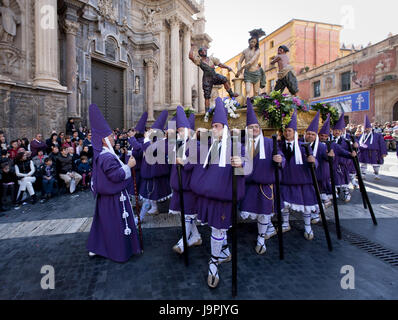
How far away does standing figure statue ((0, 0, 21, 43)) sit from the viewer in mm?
9039

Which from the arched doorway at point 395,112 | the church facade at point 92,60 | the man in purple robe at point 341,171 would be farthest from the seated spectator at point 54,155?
the arched doorway at point 395,112

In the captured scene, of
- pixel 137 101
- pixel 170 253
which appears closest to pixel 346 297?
pixel 170 253

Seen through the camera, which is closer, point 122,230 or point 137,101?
point 122,230

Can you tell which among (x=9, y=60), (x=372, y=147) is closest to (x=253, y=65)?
(x=372, y=147)

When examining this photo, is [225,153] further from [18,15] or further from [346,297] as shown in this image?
[18,15]

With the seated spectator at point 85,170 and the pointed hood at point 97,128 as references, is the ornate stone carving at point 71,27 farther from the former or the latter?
the pointed hood at point 97,128

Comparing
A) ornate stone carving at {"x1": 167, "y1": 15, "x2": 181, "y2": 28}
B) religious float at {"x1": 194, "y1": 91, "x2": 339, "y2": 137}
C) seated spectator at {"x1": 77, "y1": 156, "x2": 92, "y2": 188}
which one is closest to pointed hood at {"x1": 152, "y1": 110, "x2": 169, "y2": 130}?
religious float at {"x1": 194, "y1": 91, "x2": 339, "y2": 137}

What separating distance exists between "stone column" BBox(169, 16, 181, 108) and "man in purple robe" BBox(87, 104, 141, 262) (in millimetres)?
15800

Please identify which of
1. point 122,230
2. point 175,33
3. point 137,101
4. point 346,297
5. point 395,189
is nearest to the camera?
point 346,297

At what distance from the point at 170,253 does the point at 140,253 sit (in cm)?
49

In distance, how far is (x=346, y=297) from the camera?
8.04 ft

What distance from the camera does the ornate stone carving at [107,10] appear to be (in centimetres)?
1367

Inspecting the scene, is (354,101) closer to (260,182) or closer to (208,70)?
(208,70)

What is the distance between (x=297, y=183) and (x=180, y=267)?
2.48m
